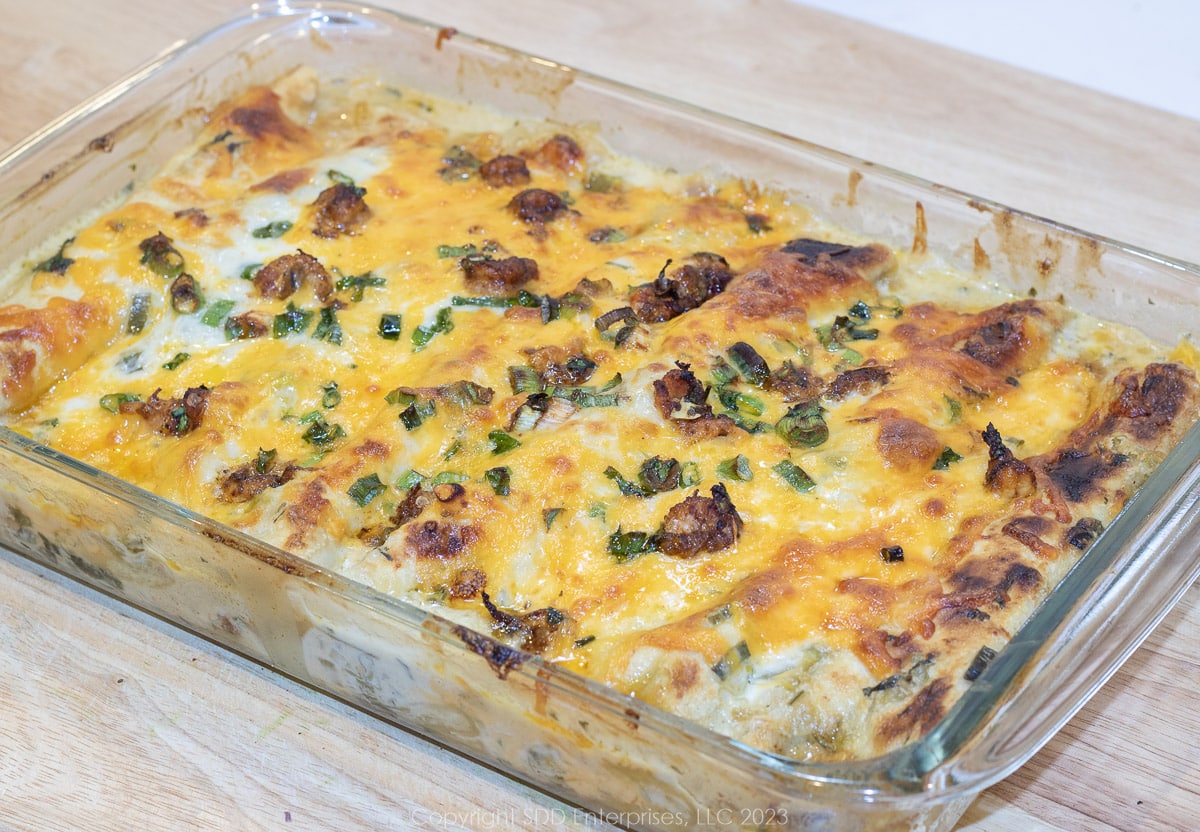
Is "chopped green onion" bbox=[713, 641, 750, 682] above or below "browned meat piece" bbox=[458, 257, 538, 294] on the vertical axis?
below

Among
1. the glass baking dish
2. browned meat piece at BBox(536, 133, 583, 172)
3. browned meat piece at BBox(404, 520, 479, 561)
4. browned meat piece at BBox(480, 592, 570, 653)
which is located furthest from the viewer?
browned meat piece at BBox(536, 133, 583, 172)

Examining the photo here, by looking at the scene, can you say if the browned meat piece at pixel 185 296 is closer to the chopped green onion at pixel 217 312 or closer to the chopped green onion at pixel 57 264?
the chopped green onion at pixel 217 312

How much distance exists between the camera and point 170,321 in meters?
3.03

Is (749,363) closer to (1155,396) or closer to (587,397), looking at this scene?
(587,397)

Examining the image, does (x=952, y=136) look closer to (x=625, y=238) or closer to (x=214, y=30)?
(x=625, y=238)

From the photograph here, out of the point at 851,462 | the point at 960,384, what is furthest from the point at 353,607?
the point at 960,384

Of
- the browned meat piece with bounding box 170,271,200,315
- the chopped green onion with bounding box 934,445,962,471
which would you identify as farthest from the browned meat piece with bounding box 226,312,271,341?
the chopped green onion with bounding box 934,445,962,471

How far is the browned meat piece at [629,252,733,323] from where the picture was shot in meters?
2.99

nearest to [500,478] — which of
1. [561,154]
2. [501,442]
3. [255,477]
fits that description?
[501,442]

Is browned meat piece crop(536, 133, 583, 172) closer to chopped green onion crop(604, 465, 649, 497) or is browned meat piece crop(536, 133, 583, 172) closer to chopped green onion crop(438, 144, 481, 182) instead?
chopped green onion crop(438, 144, 481, 182)

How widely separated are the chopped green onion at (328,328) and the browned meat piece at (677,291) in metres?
0.64

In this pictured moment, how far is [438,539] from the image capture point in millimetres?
2463

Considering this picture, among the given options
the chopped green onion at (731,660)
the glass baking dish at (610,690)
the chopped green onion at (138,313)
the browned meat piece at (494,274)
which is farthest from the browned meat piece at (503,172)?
the chopped green onion at (731,660)

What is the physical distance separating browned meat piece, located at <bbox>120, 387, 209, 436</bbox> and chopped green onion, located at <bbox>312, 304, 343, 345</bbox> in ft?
0.89
